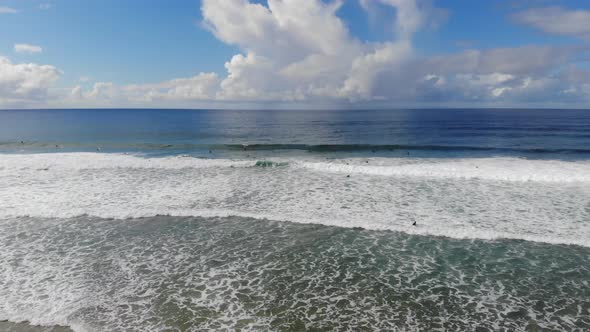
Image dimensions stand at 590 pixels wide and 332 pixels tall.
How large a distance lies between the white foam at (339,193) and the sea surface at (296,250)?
0.43 ft

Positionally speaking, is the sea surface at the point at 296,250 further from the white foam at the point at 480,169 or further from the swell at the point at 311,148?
the swell at the point at 311,148

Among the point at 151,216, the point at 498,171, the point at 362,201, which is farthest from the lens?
the point at 498,171

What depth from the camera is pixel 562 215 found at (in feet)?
48.9

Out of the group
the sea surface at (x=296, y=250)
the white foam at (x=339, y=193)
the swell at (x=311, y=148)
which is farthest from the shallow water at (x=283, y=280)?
the swell at (x=311, y=148)

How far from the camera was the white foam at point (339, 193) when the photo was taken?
1441 centimetres

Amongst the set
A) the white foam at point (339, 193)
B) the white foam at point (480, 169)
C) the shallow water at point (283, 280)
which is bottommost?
the shallow water at point (283, 280)

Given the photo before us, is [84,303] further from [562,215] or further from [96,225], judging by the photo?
[562,215]

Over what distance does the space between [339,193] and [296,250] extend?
7780 millimetres

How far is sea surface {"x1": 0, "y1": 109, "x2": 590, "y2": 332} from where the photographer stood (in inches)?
322

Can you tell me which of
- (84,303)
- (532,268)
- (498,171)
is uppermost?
(498,171)

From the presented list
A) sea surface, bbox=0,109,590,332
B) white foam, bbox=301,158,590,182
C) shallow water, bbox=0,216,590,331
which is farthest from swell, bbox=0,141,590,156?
shallow water, bbox=0,216,590,331

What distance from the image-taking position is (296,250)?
11.7 metres

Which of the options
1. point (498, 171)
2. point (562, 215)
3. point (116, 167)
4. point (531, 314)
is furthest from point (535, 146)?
point (116, 167)

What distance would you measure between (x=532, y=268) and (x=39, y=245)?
55.2 feet
